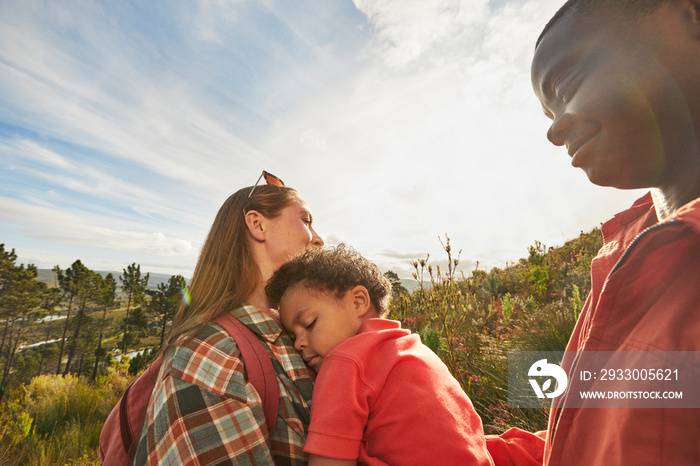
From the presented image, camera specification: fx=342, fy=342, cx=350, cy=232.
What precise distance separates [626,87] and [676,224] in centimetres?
42

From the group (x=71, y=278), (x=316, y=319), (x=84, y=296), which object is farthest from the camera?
(x=84, y=296)

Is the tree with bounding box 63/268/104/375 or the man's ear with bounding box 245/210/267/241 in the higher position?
the man's ear with bounding box 245/210/267/241

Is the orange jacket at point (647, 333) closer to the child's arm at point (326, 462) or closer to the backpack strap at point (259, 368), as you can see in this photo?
the child's arm at point (326, 462)

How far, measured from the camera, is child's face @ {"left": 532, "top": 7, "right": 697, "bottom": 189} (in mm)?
865

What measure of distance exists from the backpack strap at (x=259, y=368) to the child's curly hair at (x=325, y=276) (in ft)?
1.63

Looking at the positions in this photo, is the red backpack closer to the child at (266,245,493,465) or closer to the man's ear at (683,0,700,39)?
the child at (266,245,493,465)

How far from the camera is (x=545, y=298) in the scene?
22.0ft

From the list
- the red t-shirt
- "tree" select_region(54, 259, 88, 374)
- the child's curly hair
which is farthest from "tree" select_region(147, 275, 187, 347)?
the red t-shirt

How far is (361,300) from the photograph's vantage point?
84.2 inches

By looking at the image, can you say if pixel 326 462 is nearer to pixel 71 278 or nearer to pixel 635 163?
pixel 635 163

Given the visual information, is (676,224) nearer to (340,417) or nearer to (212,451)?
(340,417)

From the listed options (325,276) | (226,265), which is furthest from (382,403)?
(226,265)

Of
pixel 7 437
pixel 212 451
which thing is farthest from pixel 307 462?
pixel 7 437

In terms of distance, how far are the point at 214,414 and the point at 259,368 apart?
0.78 feet
